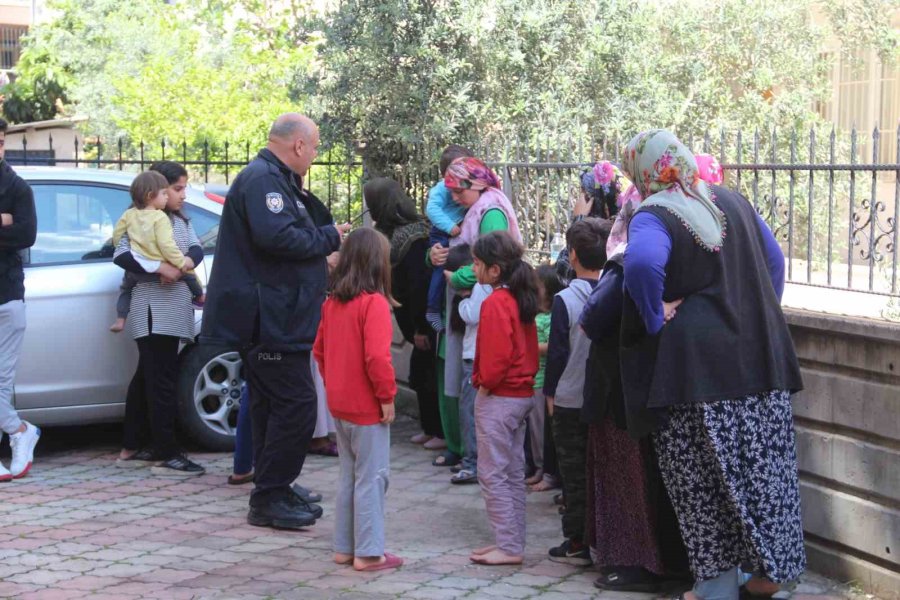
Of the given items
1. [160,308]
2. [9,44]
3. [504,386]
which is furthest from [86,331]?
[9,44]

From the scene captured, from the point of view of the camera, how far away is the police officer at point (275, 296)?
20.1ft

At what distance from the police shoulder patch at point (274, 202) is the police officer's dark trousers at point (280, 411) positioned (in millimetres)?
685

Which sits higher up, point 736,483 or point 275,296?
point 275,296

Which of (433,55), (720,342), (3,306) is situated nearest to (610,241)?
(720,342)

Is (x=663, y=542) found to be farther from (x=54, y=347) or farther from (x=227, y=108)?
(x=227, y=108)

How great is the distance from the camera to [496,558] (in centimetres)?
570

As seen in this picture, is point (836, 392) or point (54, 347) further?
point (54, 347)

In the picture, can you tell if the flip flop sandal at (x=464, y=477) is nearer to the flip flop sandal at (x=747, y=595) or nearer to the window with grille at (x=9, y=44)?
the flip flop sandal at (x=747, y=595)

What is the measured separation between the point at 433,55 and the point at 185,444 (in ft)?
13.0

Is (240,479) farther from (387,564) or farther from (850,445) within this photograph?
(850,445)

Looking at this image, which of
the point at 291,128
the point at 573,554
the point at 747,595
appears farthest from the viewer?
the point at 291,128

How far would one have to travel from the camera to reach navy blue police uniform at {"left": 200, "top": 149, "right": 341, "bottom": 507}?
6129 mm

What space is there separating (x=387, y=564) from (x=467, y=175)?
2.43 metres

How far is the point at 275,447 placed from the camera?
6234mm
